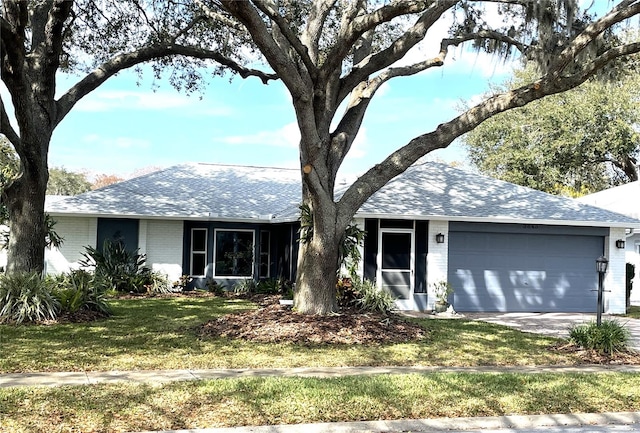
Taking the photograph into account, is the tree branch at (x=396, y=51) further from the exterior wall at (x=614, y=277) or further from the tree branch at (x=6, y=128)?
the exterior wall at (x=614, y=277)

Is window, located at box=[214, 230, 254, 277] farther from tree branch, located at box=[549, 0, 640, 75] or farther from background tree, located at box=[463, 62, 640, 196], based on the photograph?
background tree, located at box=[463, 62, 640, 196]

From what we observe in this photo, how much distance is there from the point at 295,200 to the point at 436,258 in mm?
6082

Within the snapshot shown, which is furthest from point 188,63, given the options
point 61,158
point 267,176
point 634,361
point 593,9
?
point 61,158

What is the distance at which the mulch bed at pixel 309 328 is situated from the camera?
1113 centimetres

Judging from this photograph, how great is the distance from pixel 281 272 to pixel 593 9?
11.3 meters

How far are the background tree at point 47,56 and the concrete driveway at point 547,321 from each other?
8.12m

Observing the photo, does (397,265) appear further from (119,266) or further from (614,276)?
(119,266)

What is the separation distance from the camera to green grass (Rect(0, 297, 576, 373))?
29.6ft

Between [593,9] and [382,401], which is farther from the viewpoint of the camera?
Answer: [593,9]

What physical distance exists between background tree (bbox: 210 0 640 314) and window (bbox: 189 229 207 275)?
7.84 meters

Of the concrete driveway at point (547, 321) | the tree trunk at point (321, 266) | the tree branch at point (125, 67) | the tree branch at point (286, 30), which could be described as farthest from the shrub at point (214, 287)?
the tree branch at point (286, 30)

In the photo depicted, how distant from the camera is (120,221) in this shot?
2041 cm

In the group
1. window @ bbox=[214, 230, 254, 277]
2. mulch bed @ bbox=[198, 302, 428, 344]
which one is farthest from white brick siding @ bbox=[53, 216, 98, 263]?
mulch bed @ bbox=[198, 302, 428, 344]

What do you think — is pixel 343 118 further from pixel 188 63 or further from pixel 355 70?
pixel 188 63
